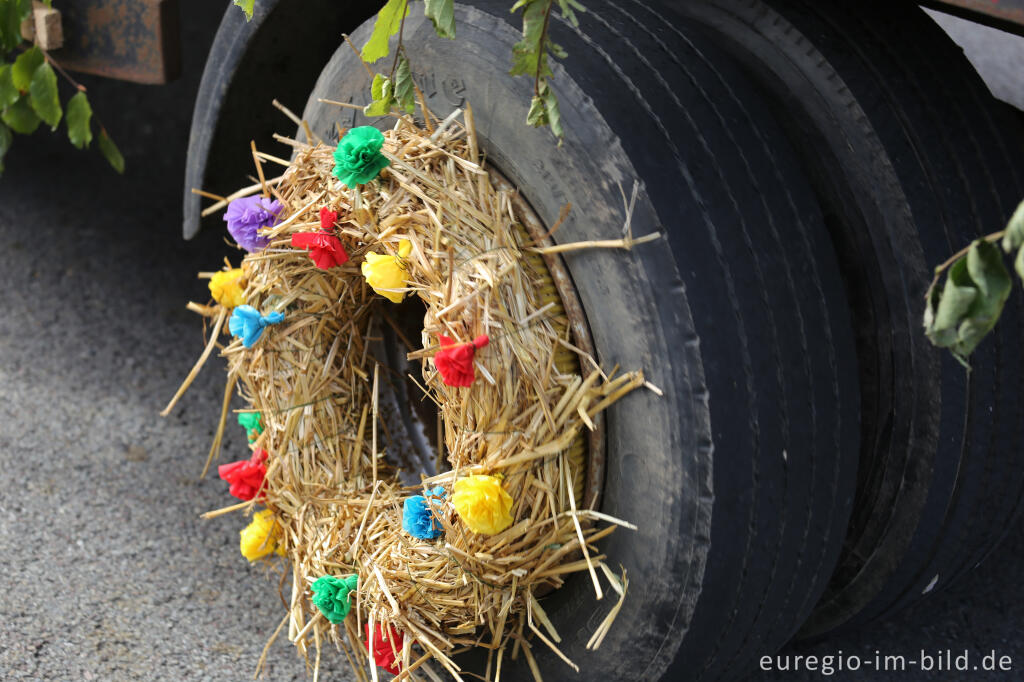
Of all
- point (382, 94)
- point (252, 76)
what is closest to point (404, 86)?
point (382, 94)

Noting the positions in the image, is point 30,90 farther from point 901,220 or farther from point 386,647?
point 901,220

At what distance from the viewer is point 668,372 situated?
1636 mm

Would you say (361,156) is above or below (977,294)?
below

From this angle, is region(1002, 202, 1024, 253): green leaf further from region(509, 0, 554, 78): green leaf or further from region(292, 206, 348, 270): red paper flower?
region(292, 206, 348, 270): red paper flower

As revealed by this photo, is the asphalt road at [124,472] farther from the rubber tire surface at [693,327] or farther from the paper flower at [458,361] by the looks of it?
the paper flower at [458,361]

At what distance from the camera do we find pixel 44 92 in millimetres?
2789

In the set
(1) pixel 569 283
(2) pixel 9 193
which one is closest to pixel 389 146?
(1) pixel 569 283

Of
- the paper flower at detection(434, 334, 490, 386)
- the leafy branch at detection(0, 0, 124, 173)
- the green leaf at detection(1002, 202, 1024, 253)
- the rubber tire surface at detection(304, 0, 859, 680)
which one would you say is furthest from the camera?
the leafy branch at detection(0, 0, 124, 173)

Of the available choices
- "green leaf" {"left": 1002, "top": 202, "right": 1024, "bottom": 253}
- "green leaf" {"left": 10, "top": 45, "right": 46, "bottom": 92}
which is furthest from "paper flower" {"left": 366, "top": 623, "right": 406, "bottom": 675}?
"green leaf" {"left": 10, "top": 45, "right": 46, "bottom": 92}

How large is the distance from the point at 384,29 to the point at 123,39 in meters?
1.29

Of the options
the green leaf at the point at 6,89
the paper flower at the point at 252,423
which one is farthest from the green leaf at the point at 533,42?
the green leaf at the point at 6,89

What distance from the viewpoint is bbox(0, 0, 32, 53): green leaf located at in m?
2.55

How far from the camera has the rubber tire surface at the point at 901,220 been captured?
6.18 ft

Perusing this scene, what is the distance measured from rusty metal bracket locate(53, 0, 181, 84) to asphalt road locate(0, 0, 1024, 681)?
2.84 ft
